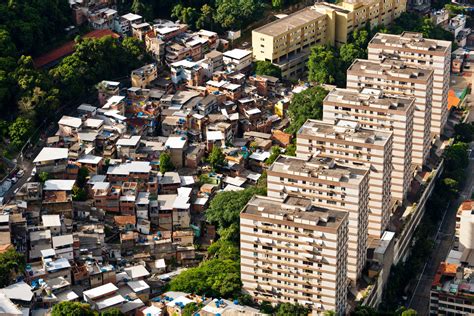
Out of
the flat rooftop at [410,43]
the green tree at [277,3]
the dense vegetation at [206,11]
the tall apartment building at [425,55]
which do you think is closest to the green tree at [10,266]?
the tall apartment building at [425,55]

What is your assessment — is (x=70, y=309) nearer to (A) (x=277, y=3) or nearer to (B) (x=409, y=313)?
(B) (x=409, y=313)

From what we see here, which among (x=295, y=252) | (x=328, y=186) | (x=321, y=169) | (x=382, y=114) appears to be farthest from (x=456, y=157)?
(x=295, y=252)

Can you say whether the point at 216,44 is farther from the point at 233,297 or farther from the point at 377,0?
the point at 233,297

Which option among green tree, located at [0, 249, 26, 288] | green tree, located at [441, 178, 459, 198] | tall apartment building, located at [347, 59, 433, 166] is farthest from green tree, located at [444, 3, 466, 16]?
green tree, located at [0, 249, 26, 288]

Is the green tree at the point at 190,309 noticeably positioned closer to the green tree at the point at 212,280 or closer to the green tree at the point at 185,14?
the green tree at the point at 212,280

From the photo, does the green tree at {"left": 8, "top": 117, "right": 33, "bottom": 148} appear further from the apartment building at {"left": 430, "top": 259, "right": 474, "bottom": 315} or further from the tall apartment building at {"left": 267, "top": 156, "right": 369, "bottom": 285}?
the apartment building at {"left": 430, "top": 259, "right": 474, "bottom": 315}
